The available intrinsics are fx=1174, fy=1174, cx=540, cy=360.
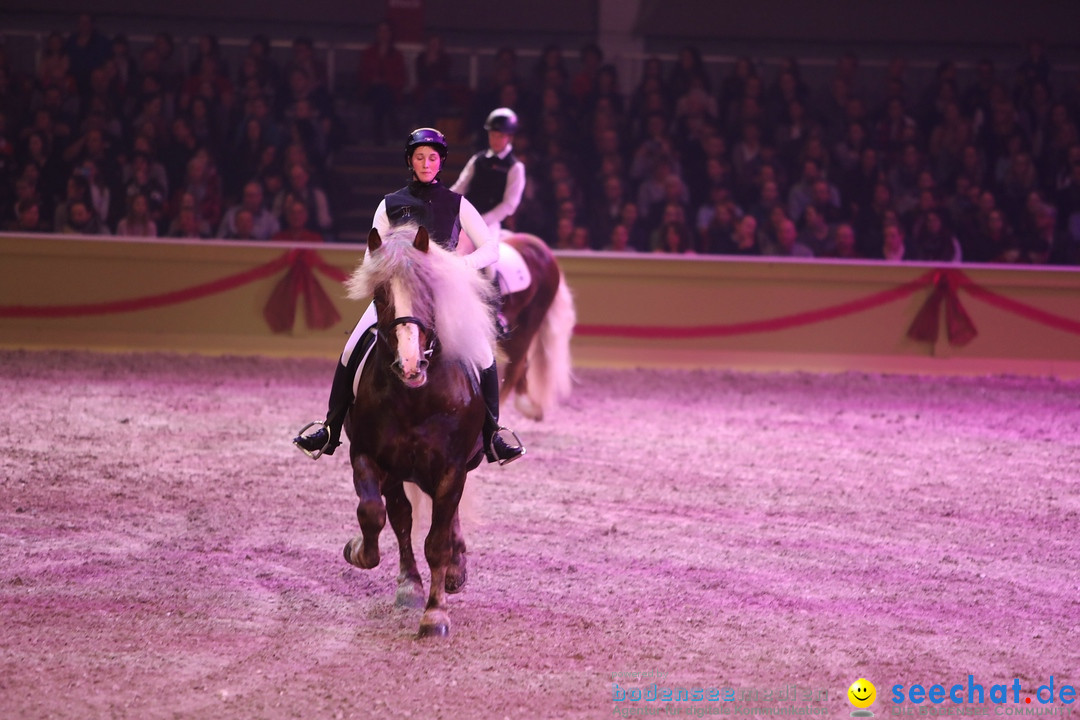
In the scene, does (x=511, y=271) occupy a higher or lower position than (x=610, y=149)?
lower

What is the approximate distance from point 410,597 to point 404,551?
200 millimetres

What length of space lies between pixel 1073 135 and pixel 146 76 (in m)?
11.3

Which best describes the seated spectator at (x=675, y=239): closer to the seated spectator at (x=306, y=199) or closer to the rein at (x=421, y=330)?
the seated spectator at (x=306, y=199)

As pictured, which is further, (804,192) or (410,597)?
(804,192)

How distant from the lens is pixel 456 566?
507 centimetres

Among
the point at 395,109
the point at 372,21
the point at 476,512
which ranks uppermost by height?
the point at 372,21

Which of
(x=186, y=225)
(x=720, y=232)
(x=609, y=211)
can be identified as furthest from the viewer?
(x=609, y=211)

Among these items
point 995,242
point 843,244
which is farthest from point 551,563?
point 995,242

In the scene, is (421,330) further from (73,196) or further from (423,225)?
(73,196)

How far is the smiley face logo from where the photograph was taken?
13.7 ft

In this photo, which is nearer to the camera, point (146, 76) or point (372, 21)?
point (146, 76)

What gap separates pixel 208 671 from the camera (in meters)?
4.36

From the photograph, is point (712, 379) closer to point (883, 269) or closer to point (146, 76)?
point (883, 269)

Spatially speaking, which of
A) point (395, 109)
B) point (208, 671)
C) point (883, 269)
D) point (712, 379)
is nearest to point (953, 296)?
point (883, 269)
